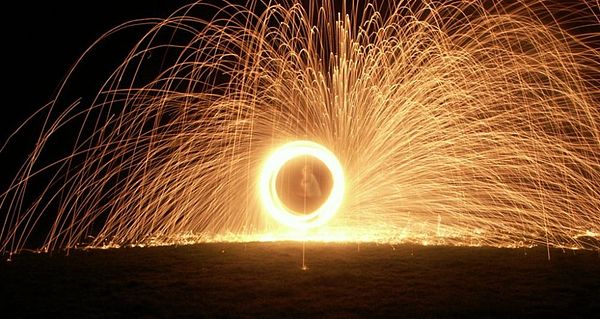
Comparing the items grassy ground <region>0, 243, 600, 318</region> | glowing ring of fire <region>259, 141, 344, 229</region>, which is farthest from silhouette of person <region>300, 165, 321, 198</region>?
grassy ground <region>0, 243, 600, 318</region>

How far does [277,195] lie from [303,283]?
199 inches

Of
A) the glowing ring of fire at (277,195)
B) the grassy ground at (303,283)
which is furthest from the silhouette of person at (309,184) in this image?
the grassy ground at (303,283)

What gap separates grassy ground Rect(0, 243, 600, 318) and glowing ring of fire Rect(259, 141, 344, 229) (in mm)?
1639

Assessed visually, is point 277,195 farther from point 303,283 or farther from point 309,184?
point 303,283

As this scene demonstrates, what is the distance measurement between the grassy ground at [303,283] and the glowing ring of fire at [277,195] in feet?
5.38

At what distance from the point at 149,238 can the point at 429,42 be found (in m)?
7.95

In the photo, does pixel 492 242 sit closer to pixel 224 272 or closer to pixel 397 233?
pixel 397 233

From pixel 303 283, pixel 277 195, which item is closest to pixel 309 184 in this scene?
pixel 277 195

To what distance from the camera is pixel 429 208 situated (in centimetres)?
1502

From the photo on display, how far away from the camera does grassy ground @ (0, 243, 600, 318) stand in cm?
830

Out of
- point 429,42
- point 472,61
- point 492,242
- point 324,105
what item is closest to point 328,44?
point 324,105

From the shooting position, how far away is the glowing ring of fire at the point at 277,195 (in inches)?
550

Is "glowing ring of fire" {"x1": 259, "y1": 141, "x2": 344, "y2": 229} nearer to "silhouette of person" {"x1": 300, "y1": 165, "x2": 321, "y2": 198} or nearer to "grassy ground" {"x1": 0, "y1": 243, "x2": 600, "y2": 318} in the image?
"silhouette of person" {"x1": 300, "y1": 165, "x2": 321, "y2": 198}

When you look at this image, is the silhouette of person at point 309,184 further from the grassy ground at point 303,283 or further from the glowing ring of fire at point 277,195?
the grassy ground at point 303,283
